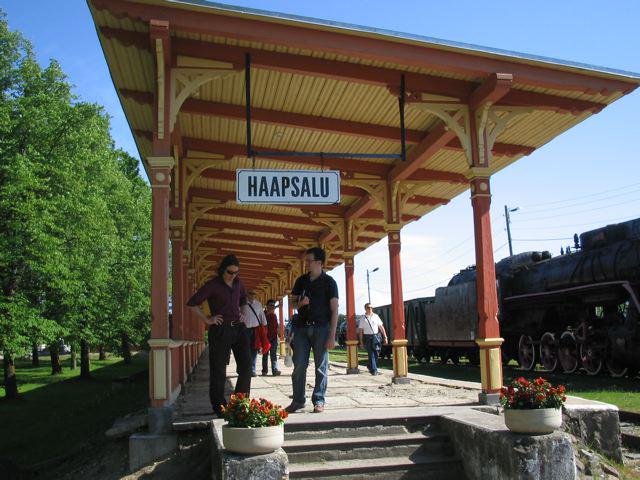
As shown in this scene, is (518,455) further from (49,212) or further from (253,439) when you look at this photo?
(49,212)

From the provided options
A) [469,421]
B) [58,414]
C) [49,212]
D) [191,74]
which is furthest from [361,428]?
[49,212]

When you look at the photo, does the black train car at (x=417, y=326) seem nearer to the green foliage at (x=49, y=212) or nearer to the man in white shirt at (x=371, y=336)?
the man in white shirt at (x=371, y=336)

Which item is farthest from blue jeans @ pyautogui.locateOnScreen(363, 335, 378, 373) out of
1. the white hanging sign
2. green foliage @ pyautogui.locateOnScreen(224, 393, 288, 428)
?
green foliage @ pyautogui.locateOnScreen(224, 393, 288, 428)

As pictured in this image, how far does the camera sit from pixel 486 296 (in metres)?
8.31

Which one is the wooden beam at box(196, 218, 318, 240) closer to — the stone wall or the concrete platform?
the concrete platform

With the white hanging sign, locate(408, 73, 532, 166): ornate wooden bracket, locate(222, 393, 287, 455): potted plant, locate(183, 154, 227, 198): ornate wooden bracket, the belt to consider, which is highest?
locate(183, 154, 227, 198): ornate wooden bracket

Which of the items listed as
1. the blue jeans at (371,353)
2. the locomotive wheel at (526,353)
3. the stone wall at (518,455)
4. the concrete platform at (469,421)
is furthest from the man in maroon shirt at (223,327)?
the locomotive wheel at (526,353)

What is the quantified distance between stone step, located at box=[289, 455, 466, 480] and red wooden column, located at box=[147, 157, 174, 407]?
76.8 inches

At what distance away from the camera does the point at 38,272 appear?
18.9m

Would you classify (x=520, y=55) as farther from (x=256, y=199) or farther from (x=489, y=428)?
(x=489, y=428)

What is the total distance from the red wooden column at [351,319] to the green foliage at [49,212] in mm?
8156

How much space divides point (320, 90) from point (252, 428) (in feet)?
19.5

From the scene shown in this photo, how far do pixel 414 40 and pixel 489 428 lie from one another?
4.63 m

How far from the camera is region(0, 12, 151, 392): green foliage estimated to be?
57.3 feet
